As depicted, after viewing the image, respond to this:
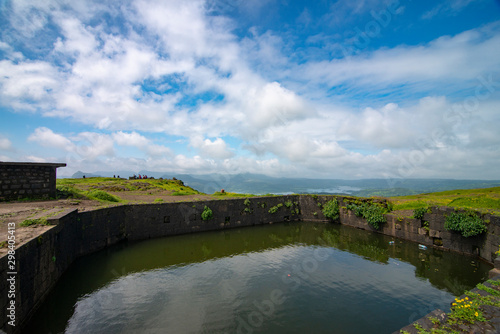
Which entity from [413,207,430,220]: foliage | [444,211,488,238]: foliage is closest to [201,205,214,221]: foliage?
[413,207,430,220]: foliage

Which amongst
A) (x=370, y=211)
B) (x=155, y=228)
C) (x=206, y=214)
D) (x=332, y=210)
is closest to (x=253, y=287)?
(x=206, y=214)

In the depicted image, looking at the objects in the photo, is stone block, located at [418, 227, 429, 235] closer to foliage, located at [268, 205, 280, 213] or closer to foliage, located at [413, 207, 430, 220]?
foliage, located at [413, 207, 430, 220]

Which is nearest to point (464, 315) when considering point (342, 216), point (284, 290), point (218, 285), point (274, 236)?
point (284, 290)

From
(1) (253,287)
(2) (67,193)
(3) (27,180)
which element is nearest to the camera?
(1) (253,287)

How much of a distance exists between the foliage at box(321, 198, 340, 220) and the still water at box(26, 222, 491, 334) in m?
7.33

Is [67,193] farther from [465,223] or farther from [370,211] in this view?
[465,223]

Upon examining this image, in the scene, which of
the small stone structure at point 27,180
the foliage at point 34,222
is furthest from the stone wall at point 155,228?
the small stone structure at point 27,180

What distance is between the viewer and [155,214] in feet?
61.4

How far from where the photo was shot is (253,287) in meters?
10.9

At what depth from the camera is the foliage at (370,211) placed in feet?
68.8

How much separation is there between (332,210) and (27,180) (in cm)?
2608

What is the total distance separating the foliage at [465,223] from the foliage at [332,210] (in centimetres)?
986

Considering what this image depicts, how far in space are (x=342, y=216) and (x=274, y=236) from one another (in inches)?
355

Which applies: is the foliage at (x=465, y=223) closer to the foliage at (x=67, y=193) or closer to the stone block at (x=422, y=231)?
the stone block at (x=422, y=231)
